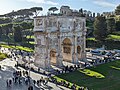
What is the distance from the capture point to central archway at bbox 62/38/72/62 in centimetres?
5917

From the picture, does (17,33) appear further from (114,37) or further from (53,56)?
(53,56)

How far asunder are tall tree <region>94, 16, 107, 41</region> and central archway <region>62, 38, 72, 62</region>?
1950cm

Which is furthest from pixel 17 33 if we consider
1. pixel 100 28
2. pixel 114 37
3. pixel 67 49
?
pixel 67 49

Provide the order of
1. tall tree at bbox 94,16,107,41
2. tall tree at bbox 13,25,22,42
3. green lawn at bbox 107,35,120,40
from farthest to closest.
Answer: tall tree at bbox 13,25,22,42 < green lawn at bbox 107,35,120,40 < tall tree at bbox 94,16,107,41

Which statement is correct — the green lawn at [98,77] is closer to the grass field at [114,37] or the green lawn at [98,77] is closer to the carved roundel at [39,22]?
the carved roundel at [39,22]

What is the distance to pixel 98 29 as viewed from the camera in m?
76.9

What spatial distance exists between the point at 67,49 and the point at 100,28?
64.6 ft

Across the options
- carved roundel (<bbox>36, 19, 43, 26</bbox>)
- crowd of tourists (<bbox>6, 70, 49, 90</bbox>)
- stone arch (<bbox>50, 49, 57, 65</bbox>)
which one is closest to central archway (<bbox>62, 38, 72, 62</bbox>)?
stone arch (<bbox>50, 49, 57, 65</bbox>)

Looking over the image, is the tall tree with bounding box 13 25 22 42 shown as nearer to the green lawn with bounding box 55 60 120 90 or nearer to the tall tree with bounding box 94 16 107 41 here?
the tall tree with bounding box 94 16 107 41

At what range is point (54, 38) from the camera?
5491 cm

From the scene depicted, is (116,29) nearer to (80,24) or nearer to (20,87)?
(80,24)

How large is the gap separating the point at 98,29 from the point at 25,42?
24043 mm

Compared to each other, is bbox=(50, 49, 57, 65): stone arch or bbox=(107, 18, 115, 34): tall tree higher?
bbox=(107, 18, 115, 34): tall tree

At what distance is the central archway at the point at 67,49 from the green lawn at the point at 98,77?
746cm
